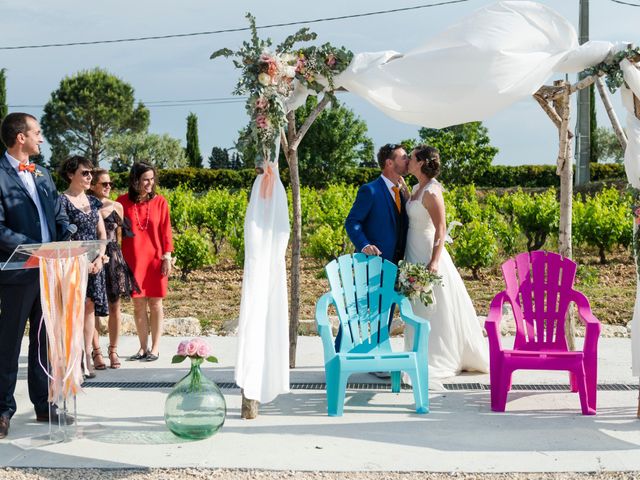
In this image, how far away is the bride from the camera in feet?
20.2

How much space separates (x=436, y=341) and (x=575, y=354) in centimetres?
131

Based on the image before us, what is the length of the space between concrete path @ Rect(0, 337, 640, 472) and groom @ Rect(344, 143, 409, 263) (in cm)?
109

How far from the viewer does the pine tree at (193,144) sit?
171ft

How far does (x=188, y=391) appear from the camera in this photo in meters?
4.80

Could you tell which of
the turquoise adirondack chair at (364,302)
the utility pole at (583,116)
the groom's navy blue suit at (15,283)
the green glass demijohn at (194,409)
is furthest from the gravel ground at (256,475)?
the utility pole at (583,116)

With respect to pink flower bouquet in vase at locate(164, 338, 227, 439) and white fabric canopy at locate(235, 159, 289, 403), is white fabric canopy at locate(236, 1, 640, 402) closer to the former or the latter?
white fabric canopy at locate(235, 159, 289, 403)

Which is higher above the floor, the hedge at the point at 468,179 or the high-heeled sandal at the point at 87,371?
the hedge at the point at 468,179

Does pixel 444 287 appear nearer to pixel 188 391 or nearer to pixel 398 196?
pixel 398 196

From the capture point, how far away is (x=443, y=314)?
6375mm

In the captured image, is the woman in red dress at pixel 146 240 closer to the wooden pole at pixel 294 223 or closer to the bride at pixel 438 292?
the wooden pole at pixel 294 223

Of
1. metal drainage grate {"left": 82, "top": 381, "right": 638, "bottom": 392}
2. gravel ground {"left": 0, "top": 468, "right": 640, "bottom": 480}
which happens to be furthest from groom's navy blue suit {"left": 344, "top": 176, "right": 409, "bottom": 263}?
gravel ground {"left": 0, "top": 468, "right": 640, "bottom": 480}

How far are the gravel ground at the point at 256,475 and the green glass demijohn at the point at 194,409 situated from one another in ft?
1.69

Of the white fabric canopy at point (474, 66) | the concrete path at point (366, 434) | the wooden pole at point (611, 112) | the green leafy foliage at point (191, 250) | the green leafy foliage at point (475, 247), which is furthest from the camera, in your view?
the green leafy foliage at point (191, 250)

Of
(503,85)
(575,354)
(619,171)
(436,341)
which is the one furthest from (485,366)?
(619,171)
